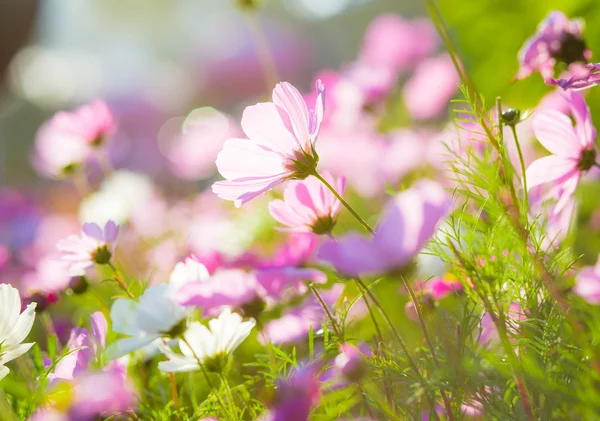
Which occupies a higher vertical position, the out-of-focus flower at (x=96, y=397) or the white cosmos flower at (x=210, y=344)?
the out-of-focus flower at (x=96, y=397)

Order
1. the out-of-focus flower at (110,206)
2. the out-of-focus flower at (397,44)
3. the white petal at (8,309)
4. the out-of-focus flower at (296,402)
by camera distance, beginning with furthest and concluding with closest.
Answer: the out-of-focus flower at (397,44) < the out-of-focus flower at (110,206) < the white petal at (8,309) < the out-of-focus flower at (296,402)

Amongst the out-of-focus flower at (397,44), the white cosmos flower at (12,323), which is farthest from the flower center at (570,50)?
the out-of-focus flower at (397,44)

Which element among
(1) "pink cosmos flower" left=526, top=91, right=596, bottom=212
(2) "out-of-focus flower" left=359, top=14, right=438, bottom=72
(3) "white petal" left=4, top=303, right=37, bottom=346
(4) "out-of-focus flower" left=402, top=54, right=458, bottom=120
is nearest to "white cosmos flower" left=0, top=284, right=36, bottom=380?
(3) "white petal" left=4, top=303, right=37, bottom=346

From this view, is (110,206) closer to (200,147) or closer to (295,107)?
(200,147)

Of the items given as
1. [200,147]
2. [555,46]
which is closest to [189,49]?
[200,147]

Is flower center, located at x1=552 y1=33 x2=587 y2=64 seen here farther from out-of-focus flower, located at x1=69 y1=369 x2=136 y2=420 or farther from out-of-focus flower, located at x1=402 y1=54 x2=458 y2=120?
out-of-focus flower, located at x1=402 y1=54 x2=458 y2=120

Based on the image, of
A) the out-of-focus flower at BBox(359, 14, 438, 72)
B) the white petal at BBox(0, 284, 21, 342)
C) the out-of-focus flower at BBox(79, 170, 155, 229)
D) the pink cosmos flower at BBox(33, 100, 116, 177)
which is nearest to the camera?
the white petal at BBox(0, 284, 21, 342)

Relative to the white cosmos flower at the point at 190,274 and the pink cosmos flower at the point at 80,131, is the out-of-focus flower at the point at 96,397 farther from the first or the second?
the pink cosmos flower at the point at 80,131
